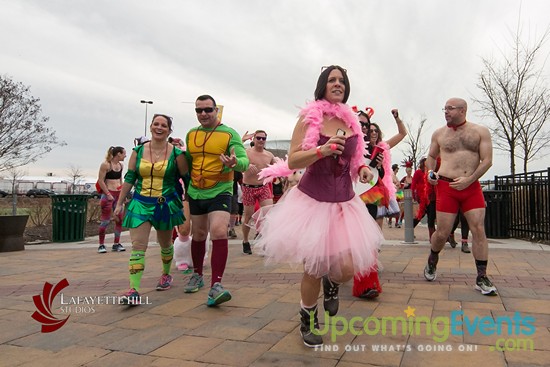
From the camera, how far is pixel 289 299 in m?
3.87

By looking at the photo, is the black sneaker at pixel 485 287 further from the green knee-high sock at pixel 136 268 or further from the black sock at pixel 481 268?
the green knee-high sock at pixel 136 268

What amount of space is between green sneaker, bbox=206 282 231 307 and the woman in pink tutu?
2.97 ft

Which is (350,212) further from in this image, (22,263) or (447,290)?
(22,263)

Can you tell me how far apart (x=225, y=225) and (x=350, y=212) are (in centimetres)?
155

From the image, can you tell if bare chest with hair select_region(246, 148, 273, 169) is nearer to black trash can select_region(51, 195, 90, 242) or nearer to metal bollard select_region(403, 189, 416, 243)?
metal bollard select_region(403, 189, 416, 243)

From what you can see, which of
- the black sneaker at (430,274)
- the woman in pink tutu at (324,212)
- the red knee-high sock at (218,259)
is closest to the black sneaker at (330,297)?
the woman in pink tutu at (324,212)

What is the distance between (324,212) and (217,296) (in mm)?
1438

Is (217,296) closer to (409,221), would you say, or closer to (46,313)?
(46,313)

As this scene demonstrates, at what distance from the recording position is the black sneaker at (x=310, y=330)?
2.63 meters

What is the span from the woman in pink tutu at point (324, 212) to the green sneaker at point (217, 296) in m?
0.91

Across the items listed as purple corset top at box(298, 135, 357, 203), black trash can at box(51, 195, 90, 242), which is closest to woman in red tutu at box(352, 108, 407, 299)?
purple corset top at box(298, 135, 357, 203)

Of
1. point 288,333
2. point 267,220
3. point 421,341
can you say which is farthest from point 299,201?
point 421,341

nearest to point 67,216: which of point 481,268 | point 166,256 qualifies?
point 166,256

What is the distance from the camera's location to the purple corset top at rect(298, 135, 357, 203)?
9.26 ft
